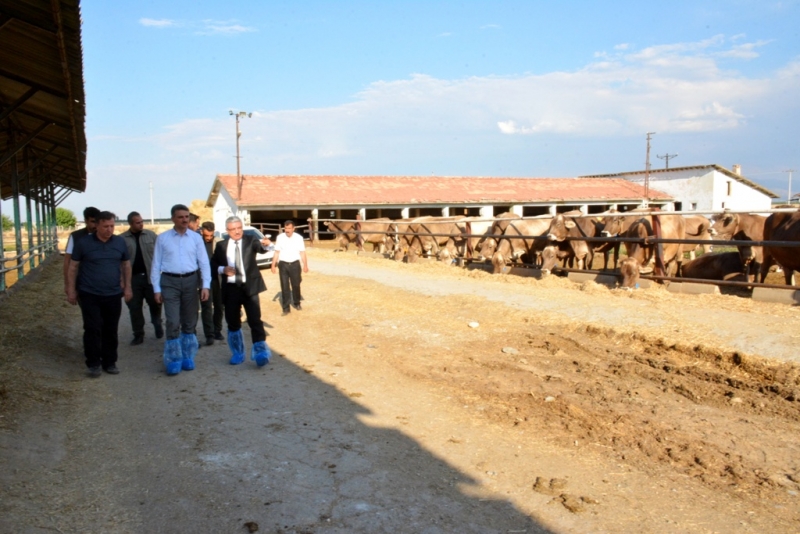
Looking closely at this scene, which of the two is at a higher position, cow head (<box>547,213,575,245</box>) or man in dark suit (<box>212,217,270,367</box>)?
cow head (<box>547,213,575,245</box>)

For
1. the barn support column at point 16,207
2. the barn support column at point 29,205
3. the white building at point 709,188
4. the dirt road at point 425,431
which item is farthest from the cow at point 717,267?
the white building at point 709,188

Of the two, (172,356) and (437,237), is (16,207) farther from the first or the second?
(437,237)

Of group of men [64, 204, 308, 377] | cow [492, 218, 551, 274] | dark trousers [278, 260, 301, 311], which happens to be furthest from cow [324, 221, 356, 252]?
group of men [64, 204, 308, 377]

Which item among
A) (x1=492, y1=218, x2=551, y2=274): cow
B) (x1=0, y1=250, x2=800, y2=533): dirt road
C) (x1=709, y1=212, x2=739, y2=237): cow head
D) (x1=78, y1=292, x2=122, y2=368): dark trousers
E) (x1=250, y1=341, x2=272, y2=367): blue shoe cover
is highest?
(x1=709, y1=212, x2=739, y2=237): cow head

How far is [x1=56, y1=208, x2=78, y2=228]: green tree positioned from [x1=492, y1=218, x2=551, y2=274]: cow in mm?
78521

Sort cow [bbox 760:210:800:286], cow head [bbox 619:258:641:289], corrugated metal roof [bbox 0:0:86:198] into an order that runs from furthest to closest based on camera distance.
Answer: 1. cow head [bbox 619:258:641:289]
2. cow [bbox 760:210:800:286]
3. corrugated metal roof [bbox 0:0:86:198]

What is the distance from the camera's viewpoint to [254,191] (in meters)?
36.2

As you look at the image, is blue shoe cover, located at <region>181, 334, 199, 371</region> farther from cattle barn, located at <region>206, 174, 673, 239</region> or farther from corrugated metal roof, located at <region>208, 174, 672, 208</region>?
corrugated metal roof, located at <region>208, 174, 672, 208</region>

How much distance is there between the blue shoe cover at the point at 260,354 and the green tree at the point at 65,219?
85.3 metres

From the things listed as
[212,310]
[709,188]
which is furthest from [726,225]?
[709,188]

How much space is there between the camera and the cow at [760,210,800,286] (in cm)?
1127

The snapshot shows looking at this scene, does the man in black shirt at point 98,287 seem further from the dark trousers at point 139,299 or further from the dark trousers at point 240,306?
the dark trousers at point 139,299

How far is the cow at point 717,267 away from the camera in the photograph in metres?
14.0

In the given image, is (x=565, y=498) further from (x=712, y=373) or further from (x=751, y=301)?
(x=751, y=301)
